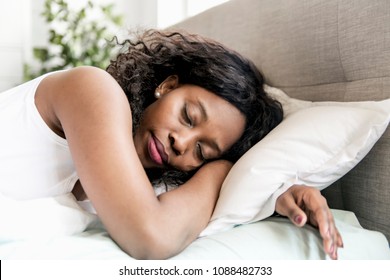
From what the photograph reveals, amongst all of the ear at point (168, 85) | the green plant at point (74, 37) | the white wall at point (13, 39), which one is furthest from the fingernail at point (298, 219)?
the white wall at point (13, 39)

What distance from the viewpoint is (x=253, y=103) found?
1100mm

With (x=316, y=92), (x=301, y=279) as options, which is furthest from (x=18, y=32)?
(x=301, y=279)

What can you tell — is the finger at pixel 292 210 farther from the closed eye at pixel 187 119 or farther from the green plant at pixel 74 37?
the green plant at pixel 74 37

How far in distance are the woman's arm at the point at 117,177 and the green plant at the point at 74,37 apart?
220 centimetres

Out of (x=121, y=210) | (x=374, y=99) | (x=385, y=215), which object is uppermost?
(x=374, y=99)

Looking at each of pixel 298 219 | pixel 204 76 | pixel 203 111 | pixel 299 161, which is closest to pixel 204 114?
pixel 203 111

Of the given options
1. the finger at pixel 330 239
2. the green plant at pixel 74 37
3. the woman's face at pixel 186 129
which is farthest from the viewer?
the green plant at pixel 74 37

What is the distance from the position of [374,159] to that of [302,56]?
375 millimetres

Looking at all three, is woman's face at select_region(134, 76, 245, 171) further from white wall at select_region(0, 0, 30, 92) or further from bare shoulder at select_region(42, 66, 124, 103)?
white wall at select_region(0, 0, 30, 92)

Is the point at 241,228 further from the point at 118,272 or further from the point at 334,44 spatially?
the point at 334,44

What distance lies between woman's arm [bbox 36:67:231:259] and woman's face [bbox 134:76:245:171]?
13 centimetres

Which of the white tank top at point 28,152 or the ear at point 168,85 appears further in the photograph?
the ear at point 168,85

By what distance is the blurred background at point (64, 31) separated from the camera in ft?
9.85

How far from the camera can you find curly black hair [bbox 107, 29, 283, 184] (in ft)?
3.47
